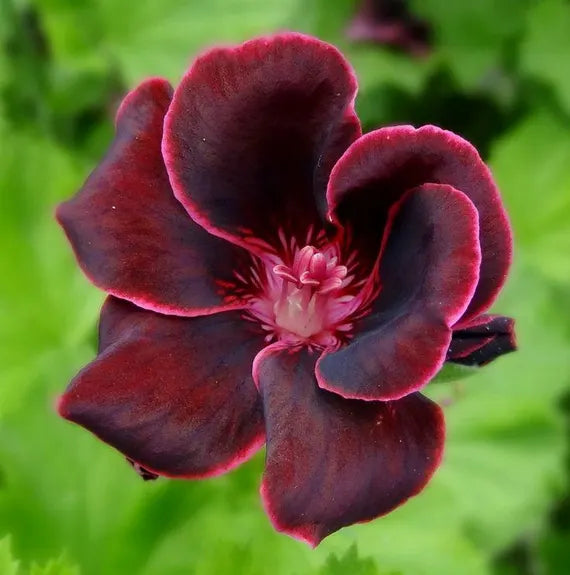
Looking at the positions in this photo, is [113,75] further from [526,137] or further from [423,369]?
[423,369]

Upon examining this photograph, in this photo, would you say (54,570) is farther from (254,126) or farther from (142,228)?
(254,126)

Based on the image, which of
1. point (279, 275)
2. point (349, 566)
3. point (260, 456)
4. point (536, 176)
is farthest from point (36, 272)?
point (536, 176)

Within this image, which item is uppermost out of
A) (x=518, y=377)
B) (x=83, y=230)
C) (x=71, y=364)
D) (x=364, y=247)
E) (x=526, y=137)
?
(x=83, y=230)

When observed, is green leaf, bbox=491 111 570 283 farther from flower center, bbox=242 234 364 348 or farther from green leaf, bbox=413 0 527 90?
flower center, bbox=242 234 364 348

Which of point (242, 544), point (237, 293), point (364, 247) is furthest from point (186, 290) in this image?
point (242, 544)

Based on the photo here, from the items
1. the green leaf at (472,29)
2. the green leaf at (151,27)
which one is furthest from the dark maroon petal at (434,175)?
the green leaf at (472,29)
